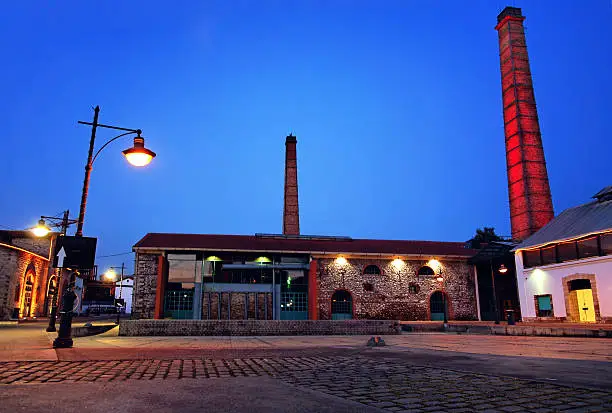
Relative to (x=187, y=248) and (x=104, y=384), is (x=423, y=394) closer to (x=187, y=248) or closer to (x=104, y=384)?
(x=104, y=384)

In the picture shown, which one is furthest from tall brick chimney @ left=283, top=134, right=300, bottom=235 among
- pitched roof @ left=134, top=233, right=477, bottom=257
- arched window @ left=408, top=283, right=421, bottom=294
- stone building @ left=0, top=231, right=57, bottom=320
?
stone building @ left=0, top=231, right=57, bottom=320

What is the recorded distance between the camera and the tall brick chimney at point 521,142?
104ft

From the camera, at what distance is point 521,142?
32656 mm

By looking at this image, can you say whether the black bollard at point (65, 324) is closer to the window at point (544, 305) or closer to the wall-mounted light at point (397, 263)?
the wall-mounted light at point (397, 263)

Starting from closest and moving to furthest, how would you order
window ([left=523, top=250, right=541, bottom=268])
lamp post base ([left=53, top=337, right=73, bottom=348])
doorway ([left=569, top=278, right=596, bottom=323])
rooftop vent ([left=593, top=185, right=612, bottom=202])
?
lamp post base ([left=53, top=337, right=73, bottom=348]) < doorway ([left=569, top=278, right=596, bottom=323]) < rooftop vent ([left=593, top=185, right=612, bottom=202]) < window ([left=523, top=250, right=541, bottom=268])

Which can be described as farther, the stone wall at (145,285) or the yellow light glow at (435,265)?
the yellow light glow at (435,265)

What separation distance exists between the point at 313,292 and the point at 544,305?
13860 mm

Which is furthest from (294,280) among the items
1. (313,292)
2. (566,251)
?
(566,251)

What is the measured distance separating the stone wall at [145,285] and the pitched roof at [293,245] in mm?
941

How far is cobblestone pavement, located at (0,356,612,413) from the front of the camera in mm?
3920

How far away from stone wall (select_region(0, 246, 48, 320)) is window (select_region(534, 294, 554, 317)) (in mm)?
35805

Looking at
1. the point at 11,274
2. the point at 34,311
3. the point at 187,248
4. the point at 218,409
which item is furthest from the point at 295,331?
the point at 34,311

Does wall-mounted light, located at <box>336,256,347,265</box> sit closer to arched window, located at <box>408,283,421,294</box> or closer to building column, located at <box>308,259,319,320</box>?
building column, located at <box>308,259,319,320</box>

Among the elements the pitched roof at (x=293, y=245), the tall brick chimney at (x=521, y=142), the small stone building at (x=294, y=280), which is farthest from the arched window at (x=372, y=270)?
the tall brick chimney at (x=521, y=142)
